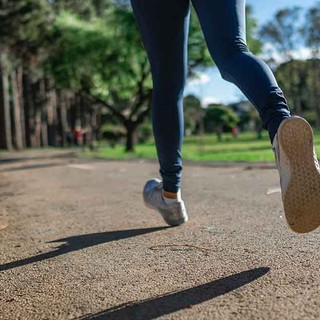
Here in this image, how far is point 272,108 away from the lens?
1.70 meters

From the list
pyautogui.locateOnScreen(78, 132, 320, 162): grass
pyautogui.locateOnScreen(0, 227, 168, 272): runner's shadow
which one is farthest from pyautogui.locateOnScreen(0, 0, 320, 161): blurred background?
pyautogui.locateOnScreen(0, 227, 168, 272): runner's shadow

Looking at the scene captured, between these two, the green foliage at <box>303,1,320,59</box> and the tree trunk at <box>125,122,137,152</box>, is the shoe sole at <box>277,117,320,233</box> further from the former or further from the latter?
the green foliage at <box>303,1,320,59</box>

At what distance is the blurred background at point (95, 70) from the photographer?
20.2m

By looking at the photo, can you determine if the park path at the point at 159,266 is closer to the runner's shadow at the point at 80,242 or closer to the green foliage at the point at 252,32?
the runner's shadow at the point at 80,242

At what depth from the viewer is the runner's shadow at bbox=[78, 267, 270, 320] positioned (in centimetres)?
133

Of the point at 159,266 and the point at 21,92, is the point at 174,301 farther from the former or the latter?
the point at 21,92

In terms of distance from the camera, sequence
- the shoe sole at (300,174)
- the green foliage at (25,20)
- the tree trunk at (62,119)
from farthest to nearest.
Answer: the tree trunk at (62,119), the green foliage at (25,20), the shoe sole at (300,174)

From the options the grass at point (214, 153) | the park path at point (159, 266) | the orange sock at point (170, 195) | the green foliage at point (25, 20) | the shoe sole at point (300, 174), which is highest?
the green foliage at point (25, 20)

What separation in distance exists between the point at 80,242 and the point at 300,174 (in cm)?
116

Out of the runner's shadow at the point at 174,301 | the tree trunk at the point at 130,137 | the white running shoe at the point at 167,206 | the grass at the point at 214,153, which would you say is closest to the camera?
the runner's shadow at the point at 174,301

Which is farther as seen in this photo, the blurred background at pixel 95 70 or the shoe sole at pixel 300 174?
the blurred background at pixel 95 70

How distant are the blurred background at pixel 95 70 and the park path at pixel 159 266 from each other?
6924mm

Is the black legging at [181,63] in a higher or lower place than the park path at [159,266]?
higher

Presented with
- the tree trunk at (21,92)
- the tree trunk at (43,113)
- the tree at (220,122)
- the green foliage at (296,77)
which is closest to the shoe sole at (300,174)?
the tree at (220,122)
